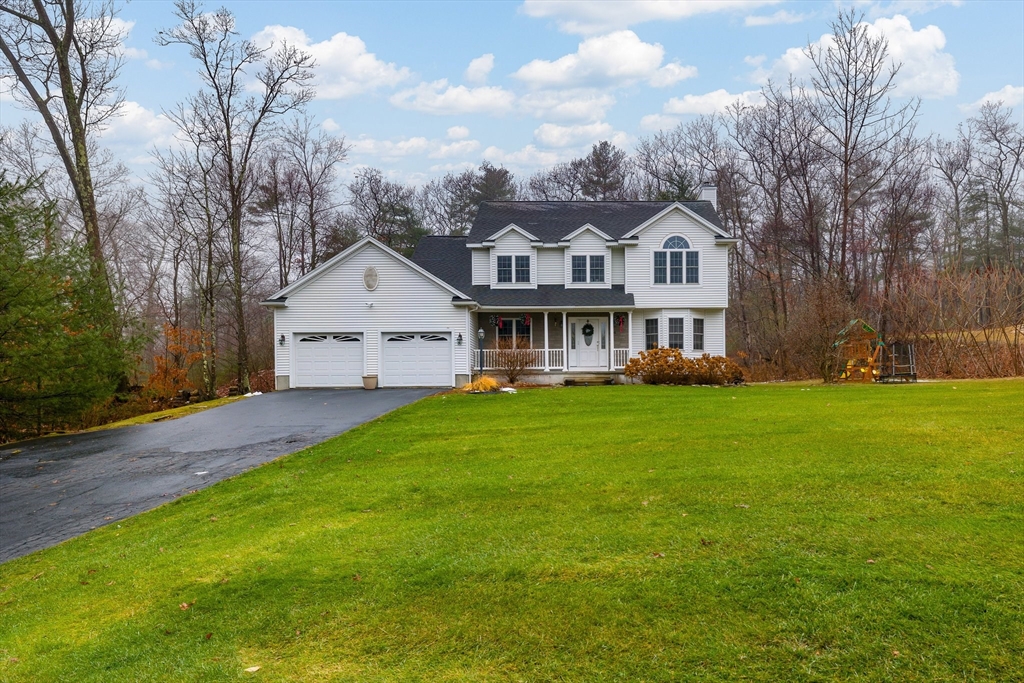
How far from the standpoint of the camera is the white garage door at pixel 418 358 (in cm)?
2186

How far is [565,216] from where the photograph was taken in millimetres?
25984

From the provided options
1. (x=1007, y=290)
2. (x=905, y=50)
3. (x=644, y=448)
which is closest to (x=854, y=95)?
(x=905, y=50)

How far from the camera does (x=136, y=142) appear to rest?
27734 mm

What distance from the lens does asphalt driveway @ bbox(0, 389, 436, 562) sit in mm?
7520

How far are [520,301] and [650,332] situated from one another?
5.18m

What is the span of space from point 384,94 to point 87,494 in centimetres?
1995

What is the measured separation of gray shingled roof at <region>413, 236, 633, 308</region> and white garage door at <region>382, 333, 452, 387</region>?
7.08 feet

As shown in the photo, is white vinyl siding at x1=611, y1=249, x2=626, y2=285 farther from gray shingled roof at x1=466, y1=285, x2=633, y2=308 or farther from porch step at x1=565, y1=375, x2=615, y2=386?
porch step at x1=565, y1=375, x2=615, y2=386

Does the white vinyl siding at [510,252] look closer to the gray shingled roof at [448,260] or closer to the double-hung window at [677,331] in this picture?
the gray shingled roof at [448,260]

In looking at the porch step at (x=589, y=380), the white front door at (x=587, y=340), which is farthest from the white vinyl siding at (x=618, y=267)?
the porch step at (x=589, y=380)

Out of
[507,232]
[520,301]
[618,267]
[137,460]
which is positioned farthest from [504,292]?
[137,460]

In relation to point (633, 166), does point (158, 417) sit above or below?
below

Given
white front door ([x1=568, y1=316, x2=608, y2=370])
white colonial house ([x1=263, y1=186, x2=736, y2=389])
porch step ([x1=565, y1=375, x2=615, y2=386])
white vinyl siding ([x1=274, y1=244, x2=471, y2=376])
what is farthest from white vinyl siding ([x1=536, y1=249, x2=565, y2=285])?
porch step ([x1=565, y1=375, x2=615, y2=386])

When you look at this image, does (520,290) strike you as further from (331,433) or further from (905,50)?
(905,50)
